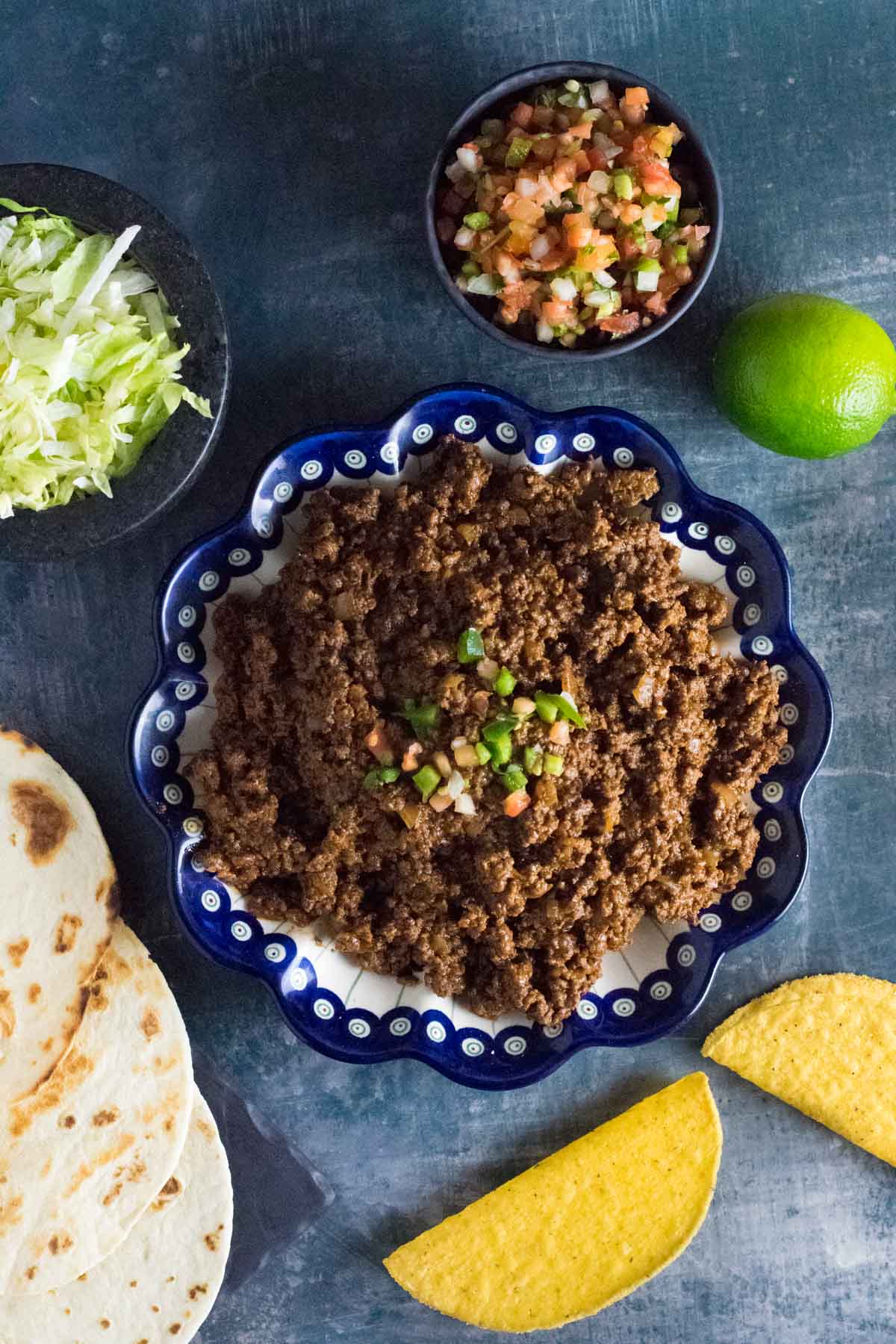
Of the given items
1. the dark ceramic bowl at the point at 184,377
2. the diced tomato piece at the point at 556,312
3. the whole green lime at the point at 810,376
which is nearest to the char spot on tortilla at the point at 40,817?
the dark ceramic bowl at the point at 184,377

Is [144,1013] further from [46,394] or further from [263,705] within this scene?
[46,394]

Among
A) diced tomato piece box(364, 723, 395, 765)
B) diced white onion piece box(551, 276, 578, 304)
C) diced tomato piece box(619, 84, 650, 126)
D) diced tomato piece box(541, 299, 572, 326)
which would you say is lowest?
diced tomato piece box(364, 723, 395, 765)

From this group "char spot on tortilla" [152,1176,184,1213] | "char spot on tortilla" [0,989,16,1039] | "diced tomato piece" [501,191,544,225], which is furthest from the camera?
"char spot on tortilla" [152,1176,184,1213]

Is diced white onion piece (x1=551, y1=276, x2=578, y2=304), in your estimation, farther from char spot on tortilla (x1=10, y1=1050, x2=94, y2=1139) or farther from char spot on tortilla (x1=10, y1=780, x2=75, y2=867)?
char spot on tortilla (x1=10, y1=1050, x2=94, y2=1139)

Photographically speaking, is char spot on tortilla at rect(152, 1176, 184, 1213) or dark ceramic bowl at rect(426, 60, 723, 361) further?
char spot on tortilla at rect(152, 1176, 184, 1213)

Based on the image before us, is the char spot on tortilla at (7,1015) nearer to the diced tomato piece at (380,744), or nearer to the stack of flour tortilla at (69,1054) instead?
the stack of flour tortilla at (69,1054)

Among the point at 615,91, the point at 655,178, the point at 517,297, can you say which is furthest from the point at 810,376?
the point at 615,91

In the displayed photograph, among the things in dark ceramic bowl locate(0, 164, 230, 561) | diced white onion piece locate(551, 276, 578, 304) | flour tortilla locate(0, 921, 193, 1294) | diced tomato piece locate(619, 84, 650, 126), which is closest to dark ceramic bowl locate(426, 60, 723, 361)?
diced tomato piece locate(619, 84, 650, 126)
